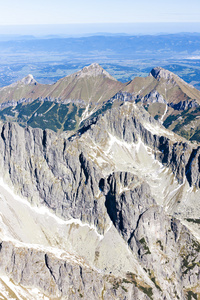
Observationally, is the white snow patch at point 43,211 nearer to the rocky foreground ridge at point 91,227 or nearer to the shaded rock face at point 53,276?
the rocky foreground ridge at point 91,227

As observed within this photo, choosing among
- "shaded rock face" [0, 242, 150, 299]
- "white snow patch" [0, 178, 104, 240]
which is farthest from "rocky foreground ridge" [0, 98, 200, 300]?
"white snow patch" [0, 178, 104, 240]

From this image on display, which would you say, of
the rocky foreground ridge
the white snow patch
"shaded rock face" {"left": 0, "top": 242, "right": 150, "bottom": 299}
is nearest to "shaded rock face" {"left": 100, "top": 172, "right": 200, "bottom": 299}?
the rocky foreground ridge

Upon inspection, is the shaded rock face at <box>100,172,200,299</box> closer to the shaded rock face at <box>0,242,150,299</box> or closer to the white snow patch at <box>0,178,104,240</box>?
the white snow patch at <box>0,178,104,240</box>

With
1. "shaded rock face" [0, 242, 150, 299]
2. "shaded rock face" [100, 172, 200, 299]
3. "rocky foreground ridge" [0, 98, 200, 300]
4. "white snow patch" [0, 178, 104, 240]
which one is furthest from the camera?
"white snow patch" [0, 178, 104, 240]

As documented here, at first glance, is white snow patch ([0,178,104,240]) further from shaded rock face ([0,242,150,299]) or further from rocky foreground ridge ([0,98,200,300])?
shaded rock face ([0,242,150,299])

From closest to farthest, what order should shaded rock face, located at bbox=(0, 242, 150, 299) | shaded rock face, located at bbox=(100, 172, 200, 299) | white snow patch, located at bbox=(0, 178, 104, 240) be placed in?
shaded rock face, located at bbox=(0, 242, 150, 299) → shaded rock face, located at bbox=(100, 172, 200, 299) → white snow patch, located at bbox=(0, 178, 104, 240)

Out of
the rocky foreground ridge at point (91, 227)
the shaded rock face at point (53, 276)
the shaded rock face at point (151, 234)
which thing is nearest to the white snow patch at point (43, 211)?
the rocky foreground ridge at point (91, 227)

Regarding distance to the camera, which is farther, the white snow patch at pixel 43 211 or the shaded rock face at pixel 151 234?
the white snow patch at pixel 43 211

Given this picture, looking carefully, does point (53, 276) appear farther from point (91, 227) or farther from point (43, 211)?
point (43, 211)

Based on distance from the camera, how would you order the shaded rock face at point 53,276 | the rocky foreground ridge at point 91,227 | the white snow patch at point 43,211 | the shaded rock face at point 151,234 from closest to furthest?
the shaded rock face at point 53,276 < the rocky foreground ridge at point 91,227 < the shaded rock face at point 151,234 < the white snow patch at point 43,211

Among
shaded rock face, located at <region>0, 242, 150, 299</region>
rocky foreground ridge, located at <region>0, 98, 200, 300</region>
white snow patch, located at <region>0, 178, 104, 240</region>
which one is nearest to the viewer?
shaded rock face, located at <region>0, 242, 150, 299</region>

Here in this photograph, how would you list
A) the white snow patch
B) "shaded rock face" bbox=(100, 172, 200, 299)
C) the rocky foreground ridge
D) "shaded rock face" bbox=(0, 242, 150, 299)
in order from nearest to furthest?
"shaded rock face" bbox=(0, 242, 150, 299), the rocky foreground ridge, "shaded rock face" bbox=(100, 172, 200, 299), the white snow patch

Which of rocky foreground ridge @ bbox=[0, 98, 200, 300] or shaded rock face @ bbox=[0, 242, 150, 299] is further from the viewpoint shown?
rocky foreground ridge @ bbox=[0, 98, 200, 300]
